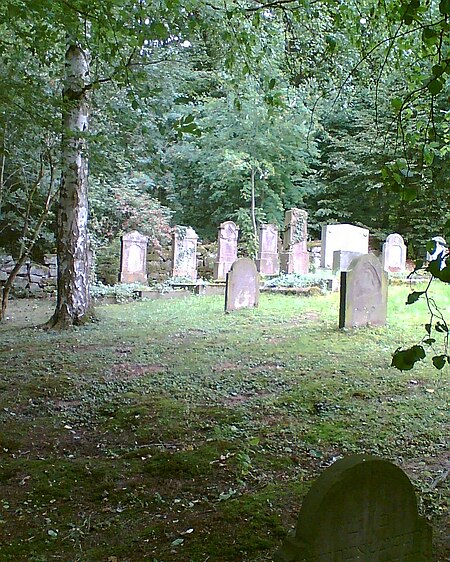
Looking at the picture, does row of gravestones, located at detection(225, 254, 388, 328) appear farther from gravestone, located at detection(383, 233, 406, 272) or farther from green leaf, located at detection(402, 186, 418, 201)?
gravestone, located at detection(383, 233, 406, 272)

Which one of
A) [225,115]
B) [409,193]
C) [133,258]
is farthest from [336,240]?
[409,193]

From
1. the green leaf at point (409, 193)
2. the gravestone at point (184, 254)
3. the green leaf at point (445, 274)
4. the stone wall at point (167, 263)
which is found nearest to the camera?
the green leaf at point (445, 274)

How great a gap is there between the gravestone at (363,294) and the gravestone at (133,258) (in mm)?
9050

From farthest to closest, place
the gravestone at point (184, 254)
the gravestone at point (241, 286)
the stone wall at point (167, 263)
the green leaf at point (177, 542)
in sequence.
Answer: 1. the stone wall at point (167, 263)
2. the gravestone at point (184, 254)
3. the gravestone at point (241, 286)
4. the green leaf at point (177, 542)

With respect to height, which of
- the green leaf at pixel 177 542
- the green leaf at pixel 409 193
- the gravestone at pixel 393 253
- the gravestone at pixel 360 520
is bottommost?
the green leaf at pixel 177 542

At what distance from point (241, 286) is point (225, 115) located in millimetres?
12704

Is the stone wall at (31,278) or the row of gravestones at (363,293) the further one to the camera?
the stone wall at (31,278)

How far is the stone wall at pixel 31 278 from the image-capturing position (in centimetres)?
1540

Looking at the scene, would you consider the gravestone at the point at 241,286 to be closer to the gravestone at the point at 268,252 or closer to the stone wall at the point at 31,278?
the stone wall at the point at 31,278

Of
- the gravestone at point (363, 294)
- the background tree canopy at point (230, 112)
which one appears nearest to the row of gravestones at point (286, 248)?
the background tree canopy at point (230, 112)

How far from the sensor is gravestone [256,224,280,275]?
18781 mm

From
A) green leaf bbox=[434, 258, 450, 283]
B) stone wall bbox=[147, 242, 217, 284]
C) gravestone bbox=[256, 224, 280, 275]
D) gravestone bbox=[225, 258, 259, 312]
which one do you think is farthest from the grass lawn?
gravestone bbox=[256, 224, 280, 275]

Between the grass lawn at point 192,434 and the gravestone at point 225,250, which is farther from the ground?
the gravestone at point 225,250

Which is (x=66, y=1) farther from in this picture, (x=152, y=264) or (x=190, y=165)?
(x=190, y=165)
